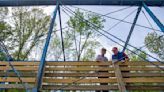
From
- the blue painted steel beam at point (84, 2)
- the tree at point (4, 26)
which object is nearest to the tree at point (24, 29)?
the tree at point (4, 26)

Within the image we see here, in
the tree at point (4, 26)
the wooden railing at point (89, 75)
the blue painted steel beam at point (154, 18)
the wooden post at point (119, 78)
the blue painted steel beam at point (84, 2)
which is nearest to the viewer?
the wooden post at point (119, 78)

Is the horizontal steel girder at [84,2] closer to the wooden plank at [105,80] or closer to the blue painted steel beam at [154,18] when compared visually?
the blue painted steel beam at [154,18]

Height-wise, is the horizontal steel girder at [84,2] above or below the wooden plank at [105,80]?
above

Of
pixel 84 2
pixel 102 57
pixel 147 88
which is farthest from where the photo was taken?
pixel 102 57

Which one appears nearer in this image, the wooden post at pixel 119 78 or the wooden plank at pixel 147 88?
the wooden post at pixel 119 78

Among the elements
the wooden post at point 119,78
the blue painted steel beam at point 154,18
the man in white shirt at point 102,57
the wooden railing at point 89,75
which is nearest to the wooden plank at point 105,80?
the wooden railing at point 89,75

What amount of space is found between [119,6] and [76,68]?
91.5 inches

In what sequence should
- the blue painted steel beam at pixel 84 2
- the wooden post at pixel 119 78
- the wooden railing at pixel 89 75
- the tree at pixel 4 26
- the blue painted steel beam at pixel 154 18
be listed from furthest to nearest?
the tree at pixel 4 26 → the blue painted steel beam at pixel 84 2 → the wooden railing at pixel 89 75 → the blue painted steel beam at pixel 154 18 → the wooden post at pixel 119 78

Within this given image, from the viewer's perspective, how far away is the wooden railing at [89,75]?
26.6ft

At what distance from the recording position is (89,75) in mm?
8539

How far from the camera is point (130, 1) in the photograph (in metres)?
9.05

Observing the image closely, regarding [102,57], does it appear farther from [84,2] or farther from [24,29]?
[24,29]

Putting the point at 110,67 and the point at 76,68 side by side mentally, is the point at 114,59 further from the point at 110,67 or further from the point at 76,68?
the point at 76,68

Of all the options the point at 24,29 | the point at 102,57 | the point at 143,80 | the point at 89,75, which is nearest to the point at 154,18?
→ the point at 143,80
